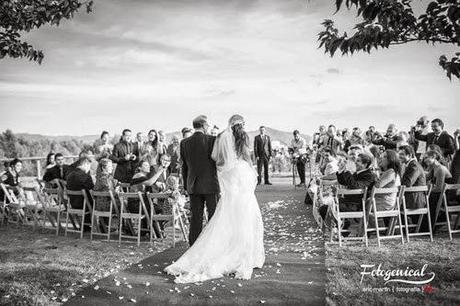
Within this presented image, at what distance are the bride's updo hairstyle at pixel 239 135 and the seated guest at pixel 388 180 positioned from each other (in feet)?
8.48

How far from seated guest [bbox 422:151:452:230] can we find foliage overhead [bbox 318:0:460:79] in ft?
13.4

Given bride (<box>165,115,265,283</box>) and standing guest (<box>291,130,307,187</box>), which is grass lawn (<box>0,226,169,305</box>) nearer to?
bride (<box>165,115,265,283</box>)

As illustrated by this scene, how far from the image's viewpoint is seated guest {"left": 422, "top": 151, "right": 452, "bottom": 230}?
8055mm

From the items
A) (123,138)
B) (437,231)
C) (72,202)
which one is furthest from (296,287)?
(123,138)

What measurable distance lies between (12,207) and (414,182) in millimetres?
9065

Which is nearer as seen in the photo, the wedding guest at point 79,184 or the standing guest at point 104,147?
the wedding guest at point 79,184

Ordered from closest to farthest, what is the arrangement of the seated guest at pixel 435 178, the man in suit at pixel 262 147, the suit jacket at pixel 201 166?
the suit jacket at pixel 201 166 < the seated guest at pixel 435 178 < the man in suit at pixel 262 147

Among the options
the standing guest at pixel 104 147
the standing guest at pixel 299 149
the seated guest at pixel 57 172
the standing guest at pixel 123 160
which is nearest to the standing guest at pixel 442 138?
the standing guest at pixel 299 149

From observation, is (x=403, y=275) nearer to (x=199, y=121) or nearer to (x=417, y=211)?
(x=417, y=211)

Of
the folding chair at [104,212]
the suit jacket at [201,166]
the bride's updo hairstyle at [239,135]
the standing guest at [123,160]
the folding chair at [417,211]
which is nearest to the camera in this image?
the bride's updo hairstyle at [239,135]

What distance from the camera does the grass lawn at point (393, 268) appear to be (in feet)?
15.6

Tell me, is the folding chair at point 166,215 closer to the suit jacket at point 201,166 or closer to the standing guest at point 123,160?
the suit jacket at point 201,166

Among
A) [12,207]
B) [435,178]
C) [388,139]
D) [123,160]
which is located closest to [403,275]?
[435,178]

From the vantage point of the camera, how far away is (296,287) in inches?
206
